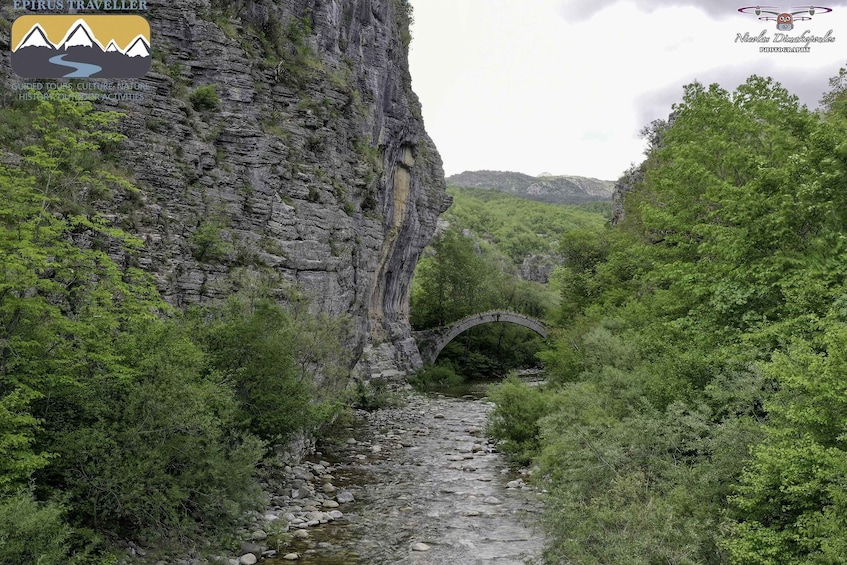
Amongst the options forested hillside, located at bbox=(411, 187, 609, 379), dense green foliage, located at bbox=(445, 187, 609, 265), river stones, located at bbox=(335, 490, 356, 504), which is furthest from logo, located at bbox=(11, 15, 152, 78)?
dense green foliage, located at bbox=(445, 187, 609, 265)

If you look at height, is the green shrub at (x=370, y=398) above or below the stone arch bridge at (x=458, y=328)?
below

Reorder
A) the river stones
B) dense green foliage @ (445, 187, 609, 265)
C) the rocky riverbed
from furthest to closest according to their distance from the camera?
dense green foliage @ (445, 187, 609, 265)
the river stones
the rocky riverbed

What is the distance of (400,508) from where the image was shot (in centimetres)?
1667

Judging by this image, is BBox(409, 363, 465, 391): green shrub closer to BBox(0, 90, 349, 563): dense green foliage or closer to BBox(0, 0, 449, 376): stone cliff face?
BBox(0, 0, 449, 376): stone cliff face

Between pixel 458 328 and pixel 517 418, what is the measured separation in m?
31.8

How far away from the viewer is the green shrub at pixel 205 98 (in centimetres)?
2302

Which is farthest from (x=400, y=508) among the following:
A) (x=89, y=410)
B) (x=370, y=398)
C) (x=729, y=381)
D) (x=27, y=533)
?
(x=370, y=398)

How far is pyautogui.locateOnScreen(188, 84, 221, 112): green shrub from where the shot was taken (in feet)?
75.5

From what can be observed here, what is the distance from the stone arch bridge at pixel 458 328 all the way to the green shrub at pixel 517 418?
2941cm

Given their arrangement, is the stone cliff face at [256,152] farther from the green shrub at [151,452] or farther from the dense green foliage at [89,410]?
the green shrub at [151,452]

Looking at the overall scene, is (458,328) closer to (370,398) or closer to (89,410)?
(370,398)

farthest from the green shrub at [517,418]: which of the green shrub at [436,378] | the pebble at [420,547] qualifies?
the green shrub at [436,378]

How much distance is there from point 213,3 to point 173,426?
21223 millimetres

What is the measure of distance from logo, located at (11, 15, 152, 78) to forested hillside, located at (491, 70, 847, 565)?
62.4ft
